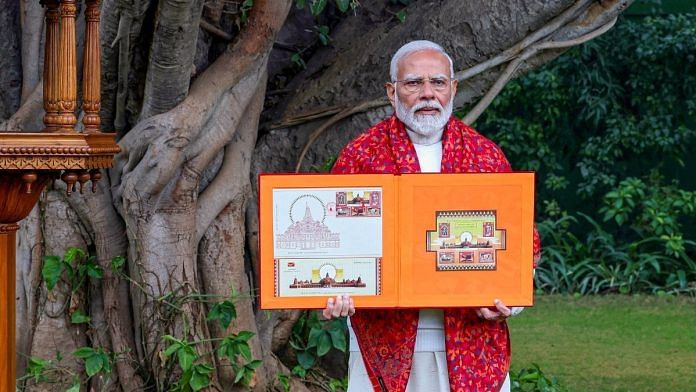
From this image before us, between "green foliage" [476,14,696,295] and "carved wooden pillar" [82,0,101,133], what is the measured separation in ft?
21.4

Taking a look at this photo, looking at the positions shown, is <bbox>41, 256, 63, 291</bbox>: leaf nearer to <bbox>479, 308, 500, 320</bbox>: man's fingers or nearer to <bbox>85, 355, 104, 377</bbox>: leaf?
<bbox>85, 355, 104, 377</bbox>: leaf

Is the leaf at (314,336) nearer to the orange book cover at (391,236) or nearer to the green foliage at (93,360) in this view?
the green foliage at (93,360)

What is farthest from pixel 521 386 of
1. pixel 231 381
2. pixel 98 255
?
pixel 98 255

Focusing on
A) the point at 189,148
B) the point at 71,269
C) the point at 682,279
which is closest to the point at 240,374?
the point at 71,269

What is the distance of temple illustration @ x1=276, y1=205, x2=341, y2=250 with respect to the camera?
3650 mm

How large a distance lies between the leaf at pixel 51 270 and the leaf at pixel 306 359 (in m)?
1.17

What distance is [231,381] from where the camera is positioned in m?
5.30

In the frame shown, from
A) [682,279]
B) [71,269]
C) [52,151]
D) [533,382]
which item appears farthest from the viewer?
[682,279]

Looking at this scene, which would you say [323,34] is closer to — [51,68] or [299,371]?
[299,371]

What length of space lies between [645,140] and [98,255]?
541 centimetres

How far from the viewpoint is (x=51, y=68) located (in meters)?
3.08

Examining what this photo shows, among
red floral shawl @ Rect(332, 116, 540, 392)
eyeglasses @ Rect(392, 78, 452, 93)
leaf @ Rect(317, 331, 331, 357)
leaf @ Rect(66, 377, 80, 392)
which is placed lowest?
leaf @ Rect(66, 377, 80, 392)

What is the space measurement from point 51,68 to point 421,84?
120cm

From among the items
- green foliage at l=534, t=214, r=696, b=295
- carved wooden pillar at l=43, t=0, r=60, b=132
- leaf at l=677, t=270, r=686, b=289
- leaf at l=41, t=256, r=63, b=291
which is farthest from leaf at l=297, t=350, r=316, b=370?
leaf at l=677, t=270, r=686, b=289
